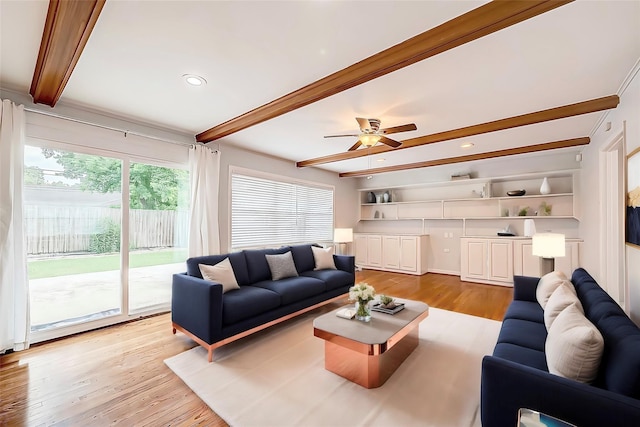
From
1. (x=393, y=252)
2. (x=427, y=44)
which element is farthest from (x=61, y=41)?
(x=393, y=252)

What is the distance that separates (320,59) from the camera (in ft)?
7.02

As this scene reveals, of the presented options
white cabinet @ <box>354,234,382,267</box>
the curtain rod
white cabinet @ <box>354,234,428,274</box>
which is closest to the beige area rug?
the curtain rod

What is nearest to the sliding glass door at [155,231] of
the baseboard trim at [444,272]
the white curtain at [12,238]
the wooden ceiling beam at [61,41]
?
the white curtain at [12,238]

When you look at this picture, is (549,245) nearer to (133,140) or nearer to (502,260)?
(502,260)

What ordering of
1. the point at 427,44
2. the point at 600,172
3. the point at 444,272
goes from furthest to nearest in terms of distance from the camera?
the point at 444,272, the point at 600,172, the point at 427,44

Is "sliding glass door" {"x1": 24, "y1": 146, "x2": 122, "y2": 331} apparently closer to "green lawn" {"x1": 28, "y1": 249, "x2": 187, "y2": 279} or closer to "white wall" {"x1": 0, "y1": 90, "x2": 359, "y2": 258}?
"green lawn" {"x1": 28, "y1": 249, "x2": 187, "y2": 279}

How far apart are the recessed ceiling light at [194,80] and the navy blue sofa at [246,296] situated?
1.88 meters

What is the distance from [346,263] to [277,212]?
6.20ft

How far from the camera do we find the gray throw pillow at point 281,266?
3.78 metres

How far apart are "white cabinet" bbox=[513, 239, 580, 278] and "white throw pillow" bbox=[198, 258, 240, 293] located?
5.05 m

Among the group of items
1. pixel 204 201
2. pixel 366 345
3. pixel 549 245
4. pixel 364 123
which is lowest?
pixel 366 345

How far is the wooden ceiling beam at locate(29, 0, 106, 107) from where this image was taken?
62.3 inches

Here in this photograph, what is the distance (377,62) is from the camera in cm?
208

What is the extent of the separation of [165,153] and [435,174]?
5.66m
